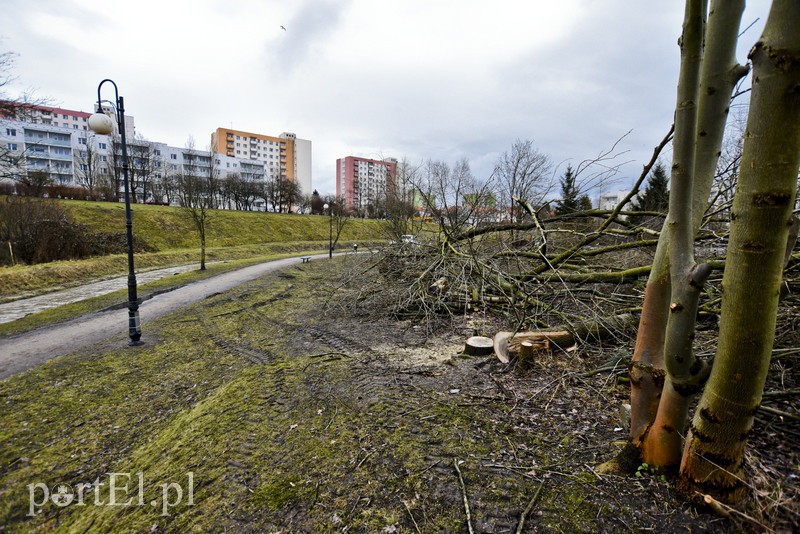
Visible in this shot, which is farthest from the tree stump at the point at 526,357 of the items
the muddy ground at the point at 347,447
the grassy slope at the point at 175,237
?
the grassy slope at the point at 175,237

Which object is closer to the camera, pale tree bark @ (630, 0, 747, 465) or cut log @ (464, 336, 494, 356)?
pale tree bark @ (630, 0, 747, 465)

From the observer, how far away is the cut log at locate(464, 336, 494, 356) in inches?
197

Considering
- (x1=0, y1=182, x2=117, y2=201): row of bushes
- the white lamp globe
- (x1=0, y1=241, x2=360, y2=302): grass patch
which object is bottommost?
(x1=0, y1=241, x2=360, y2=302): grass patch

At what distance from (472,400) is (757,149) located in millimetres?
3008

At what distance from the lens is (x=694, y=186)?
204cm

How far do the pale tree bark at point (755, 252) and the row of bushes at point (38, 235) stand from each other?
77.1ft

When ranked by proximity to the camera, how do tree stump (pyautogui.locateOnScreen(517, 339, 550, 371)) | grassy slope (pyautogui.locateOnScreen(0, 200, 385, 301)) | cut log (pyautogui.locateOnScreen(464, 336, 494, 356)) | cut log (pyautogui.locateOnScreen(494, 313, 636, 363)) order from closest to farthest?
tree stump (pyautogui.locateOnScreen(517, 339, 550, 371)) → cut log (pyautogui.locateOnScreen(494, 313, 636, 363)) → cut log (pyautogui.locateOnScreen(464, 336, 494, 356)) → grassy slope (pyautogui.locateOnScreen(0, 200, 385, 301))

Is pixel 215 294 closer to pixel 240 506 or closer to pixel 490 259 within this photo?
pixel 490 259

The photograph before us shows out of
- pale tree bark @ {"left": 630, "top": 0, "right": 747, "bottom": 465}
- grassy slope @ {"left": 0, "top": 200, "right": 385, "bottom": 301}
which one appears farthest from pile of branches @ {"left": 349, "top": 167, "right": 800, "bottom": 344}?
grassy slope @ {"left": 0, "top": 200, "right": 385, "bottom": 301}

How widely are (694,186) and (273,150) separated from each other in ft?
314

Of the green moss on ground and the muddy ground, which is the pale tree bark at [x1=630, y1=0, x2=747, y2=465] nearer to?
the muddy ground

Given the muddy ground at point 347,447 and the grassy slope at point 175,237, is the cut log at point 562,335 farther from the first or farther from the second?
the grassy slope at point 175,237

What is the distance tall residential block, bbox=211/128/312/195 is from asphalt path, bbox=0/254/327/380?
72.9 meters

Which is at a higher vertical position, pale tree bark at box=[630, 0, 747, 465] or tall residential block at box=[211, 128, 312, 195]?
tall residential block at box=[211, 128, 312, 195]
